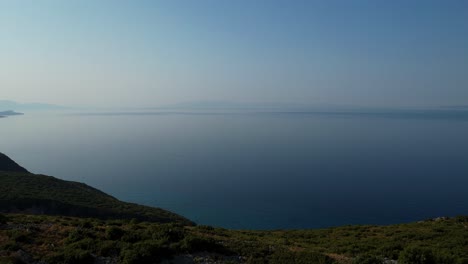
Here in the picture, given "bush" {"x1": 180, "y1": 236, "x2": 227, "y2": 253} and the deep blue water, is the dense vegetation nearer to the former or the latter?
the deep blue water

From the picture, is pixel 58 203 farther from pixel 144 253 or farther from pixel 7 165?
pixel 144 253

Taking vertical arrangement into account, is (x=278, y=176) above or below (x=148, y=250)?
below

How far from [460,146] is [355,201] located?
9634 centimetres

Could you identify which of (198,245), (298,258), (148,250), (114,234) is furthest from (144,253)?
(298,258)

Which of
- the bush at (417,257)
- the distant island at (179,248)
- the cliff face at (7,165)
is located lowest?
the cliff face at (7,165)

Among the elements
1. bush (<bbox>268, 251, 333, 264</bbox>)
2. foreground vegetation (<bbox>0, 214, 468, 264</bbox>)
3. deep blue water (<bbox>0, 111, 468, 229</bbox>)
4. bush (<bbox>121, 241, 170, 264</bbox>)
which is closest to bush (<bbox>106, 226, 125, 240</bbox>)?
foreground vegetation (<bbox>0, 214, 468, 264</bbox>)

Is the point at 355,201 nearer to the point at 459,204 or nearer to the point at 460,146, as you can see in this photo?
the point at 459,204

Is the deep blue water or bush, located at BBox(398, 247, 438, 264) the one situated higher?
bush, located at BBox(398, 247, 438, 264)

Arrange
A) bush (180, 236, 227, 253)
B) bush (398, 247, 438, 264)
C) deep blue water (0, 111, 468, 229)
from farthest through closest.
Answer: deep blue water (0, 111, 468, 229)
bush (180, 236, 227, 253)
bush (398, 247, 438, 264)

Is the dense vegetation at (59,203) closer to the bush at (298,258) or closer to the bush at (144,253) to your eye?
the bush at (144,253)

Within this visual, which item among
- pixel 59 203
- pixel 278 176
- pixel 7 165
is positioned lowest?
pixel 278 176

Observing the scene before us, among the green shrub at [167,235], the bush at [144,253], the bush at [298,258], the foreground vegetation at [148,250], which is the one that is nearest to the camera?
the bush at [144,253]

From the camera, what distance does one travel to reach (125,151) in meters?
144

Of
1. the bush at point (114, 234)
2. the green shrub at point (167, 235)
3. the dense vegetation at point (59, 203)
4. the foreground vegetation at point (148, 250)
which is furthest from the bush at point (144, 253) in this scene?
the dense vegetation at point (59, 203)
